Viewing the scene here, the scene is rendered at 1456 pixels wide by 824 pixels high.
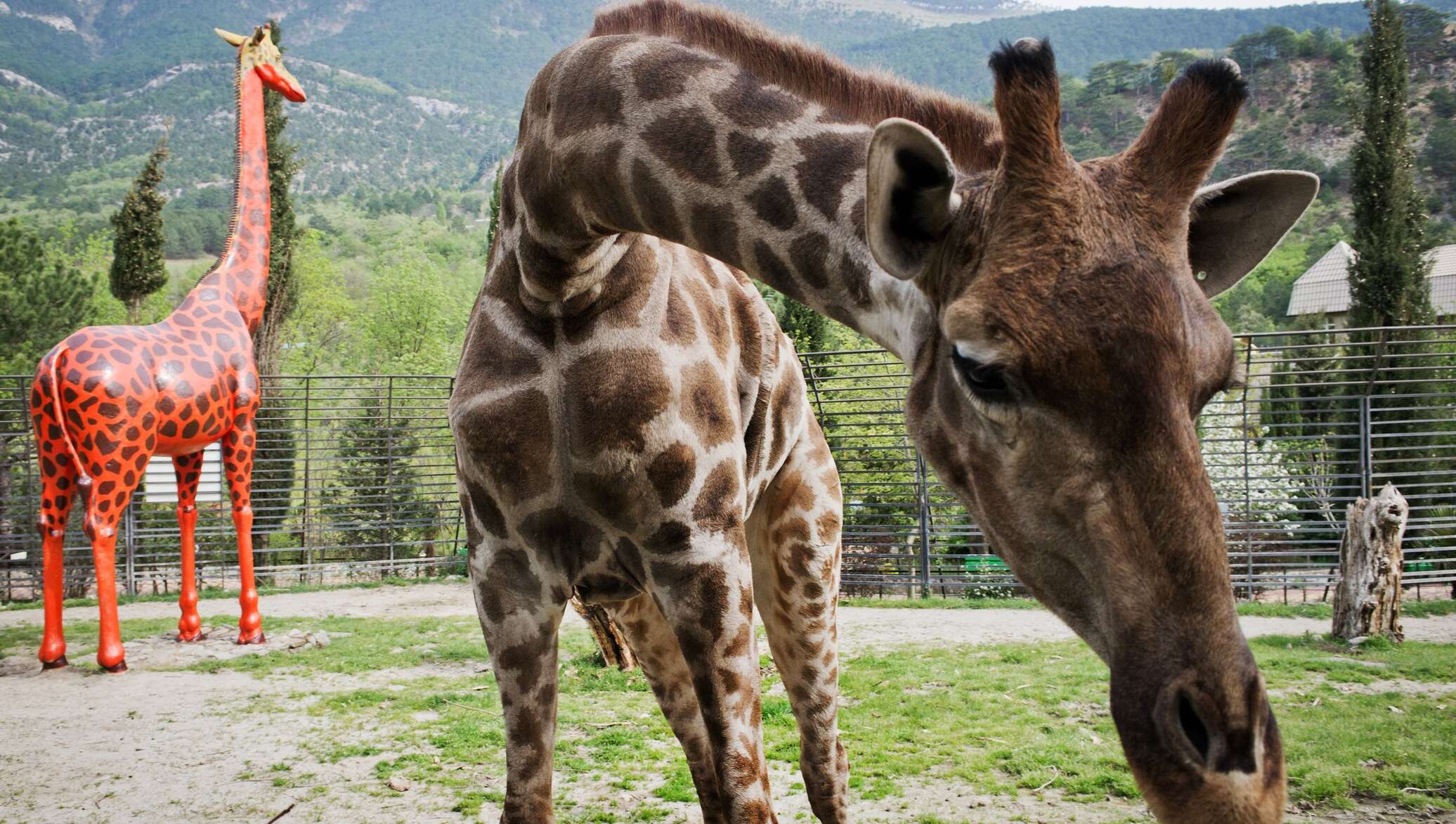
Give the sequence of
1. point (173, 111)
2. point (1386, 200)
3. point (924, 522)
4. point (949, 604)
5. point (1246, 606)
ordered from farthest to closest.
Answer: point (173, 111)
point (1386, 200)
point (924, 522)
point (949, 604)
point (1246, 606)

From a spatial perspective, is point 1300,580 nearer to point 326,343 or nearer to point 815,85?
point 815,85

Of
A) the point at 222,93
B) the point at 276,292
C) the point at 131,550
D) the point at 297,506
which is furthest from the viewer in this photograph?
the point at 222,93

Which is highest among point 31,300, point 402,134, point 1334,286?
point 402,134

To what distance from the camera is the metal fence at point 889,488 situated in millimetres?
11148

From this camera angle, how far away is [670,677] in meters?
3.28

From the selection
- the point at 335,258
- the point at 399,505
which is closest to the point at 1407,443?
the point at 399,505

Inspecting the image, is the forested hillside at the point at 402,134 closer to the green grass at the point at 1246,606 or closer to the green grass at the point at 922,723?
the green grass at the point at 922,723

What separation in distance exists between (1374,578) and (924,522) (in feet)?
15.9

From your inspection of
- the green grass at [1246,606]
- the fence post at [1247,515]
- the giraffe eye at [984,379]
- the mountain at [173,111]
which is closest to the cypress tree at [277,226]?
the green grass at [1246,606]

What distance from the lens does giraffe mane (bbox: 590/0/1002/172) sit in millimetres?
1795

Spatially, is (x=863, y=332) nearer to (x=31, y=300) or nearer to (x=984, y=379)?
(x=984, y=379)

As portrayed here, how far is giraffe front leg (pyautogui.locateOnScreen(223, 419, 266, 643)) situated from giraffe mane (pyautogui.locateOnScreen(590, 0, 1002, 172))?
698 centimetres

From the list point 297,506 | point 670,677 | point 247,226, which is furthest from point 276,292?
point 670,677

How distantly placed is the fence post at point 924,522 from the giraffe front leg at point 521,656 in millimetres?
9401
